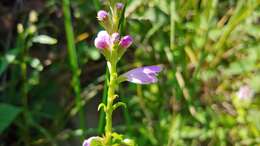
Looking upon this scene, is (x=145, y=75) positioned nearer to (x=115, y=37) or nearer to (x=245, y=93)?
(x=115, y=37)

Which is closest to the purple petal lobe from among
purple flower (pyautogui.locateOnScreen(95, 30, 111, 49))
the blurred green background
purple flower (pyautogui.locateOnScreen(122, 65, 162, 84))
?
purple flower (pyautogui.locateOnScreen(95, 30, 111, 49))

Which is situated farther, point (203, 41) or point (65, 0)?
point (203, 41)

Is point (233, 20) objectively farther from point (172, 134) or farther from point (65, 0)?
point (65, 0)

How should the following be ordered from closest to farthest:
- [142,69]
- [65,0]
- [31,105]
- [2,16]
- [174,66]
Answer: [142,69]
[65,0]
[174,66]
[31,105]
[2,16]

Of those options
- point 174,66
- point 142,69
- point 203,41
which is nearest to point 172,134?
point 174,66

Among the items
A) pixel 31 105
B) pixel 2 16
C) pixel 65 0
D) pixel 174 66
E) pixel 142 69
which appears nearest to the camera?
pixel 142 69

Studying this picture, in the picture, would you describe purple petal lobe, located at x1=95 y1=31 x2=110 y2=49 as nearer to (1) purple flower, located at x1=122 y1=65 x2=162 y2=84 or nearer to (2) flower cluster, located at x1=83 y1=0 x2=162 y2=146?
(2) flower cluster, located at x1=83 y1=0 x2=162 y2=146

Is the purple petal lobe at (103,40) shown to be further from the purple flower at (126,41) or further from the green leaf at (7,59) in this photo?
the green leaf at (7,59)

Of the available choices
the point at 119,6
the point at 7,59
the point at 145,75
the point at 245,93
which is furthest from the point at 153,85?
the point at 119,6
